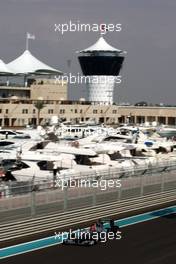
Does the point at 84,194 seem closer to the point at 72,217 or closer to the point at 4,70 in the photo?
the point at 72,217

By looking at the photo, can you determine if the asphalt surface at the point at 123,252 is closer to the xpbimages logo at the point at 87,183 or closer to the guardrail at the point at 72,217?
the guardrail at the point at 72,217

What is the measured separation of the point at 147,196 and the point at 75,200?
3.44 metres

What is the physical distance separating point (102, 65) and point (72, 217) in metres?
120

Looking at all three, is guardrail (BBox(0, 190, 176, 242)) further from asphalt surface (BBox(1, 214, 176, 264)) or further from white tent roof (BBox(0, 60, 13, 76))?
white tent roof (BBox(0, 60, 13, 76))

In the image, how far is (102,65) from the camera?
5261 inches

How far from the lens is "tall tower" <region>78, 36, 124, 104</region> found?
421 ft

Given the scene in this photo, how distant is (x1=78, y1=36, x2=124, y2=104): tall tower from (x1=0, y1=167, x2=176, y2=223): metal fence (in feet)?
360

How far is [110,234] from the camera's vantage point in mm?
13977

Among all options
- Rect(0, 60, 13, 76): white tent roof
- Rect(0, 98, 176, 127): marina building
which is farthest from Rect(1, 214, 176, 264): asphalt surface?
Rect(0, 60, 13, 76): white tent roof

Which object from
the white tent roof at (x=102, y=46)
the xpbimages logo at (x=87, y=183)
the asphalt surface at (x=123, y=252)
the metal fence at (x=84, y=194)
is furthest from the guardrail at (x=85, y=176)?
the white tent roof at (x=102, y=46)

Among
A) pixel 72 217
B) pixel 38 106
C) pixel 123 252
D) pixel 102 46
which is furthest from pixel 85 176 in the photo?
pixel 102 46

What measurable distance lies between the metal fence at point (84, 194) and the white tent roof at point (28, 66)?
8080 cm

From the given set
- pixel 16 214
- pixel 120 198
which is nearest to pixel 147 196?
pixel 120 198

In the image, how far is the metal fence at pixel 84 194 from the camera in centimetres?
1327
